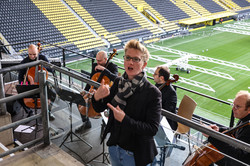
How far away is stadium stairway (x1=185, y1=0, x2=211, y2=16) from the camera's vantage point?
101ft

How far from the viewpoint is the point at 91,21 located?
2042 cm

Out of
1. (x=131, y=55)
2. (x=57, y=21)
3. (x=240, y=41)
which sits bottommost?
(x=240, y=41)

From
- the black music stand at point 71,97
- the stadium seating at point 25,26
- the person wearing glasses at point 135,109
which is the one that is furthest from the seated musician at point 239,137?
the stadium seating at point 25,26

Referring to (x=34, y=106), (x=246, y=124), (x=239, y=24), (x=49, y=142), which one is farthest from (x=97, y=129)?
(x=239, y=24)

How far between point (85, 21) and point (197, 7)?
1752cm

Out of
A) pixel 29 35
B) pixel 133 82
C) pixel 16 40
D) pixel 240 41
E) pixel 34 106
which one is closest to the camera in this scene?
pixel 133 82

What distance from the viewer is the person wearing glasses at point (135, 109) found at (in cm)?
159

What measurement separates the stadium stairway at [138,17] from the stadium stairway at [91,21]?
184 inches

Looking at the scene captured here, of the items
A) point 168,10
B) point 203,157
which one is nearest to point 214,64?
point 168,10

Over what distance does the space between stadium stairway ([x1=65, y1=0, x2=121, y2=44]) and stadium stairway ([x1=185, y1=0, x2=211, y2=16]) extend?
15546 millimetres

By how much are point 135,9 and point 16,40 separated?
14.0 m

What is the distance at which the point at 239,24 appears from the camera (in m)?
30.6

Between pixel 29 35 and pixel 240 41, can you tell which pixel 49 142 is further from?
pixel 240 41

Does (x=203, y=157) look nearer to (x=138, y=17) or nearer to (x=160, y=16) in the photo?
(x=138, y=17)
